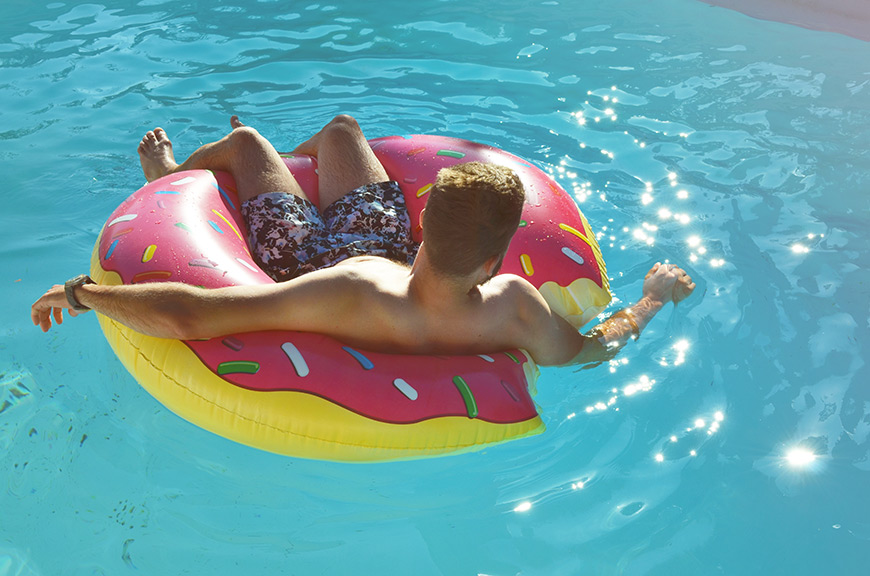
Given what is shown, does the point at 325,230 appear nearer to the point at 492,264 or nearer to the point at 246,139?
the point at 246,139

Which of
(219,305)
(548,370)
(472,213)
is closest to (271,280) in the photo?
(219,305)

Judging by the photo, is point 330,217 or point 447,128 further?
point 447,128

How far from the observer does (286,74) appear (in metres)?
5.31

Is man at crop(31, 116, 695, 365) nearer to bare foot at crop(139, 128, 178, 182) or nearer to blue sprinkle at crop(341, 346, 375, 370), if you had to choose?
blue sprinkle at crop(341, 346, 375, 370)

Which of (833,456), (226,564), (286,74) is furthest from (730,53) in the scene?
(226,564)

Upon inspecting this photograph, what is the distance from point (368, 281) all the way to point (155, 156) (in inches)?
71.3

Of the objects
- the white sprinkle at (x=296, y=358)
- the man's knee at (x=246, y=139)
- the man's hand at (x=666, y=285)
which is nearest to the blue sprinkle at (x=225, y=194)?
the man's knee at (x=246, y=139)

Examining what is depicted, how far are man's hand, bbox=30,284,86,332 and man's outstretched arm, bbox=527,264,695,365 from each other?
62.3 inches

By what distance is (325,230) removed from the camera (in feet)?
9.97

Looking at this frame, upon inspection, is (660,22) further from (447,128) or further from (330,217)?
(330,217)

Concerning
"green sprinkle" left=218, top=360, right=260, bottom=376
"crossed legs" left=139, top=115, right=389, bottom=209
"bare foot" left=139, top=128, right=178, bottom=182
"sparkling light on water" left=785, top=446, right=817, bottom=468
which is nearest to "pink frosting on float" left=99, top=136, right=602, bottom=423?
"green sprinkle" left=218, top=360, right=260, bottom=376

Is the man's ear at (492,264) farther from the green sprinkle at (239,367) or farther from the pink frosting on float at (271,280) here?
the green sprinkle at (239,367)

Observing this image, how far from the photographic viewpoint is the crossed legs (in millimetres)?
3105

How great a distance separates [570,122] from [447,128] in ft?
2.74
